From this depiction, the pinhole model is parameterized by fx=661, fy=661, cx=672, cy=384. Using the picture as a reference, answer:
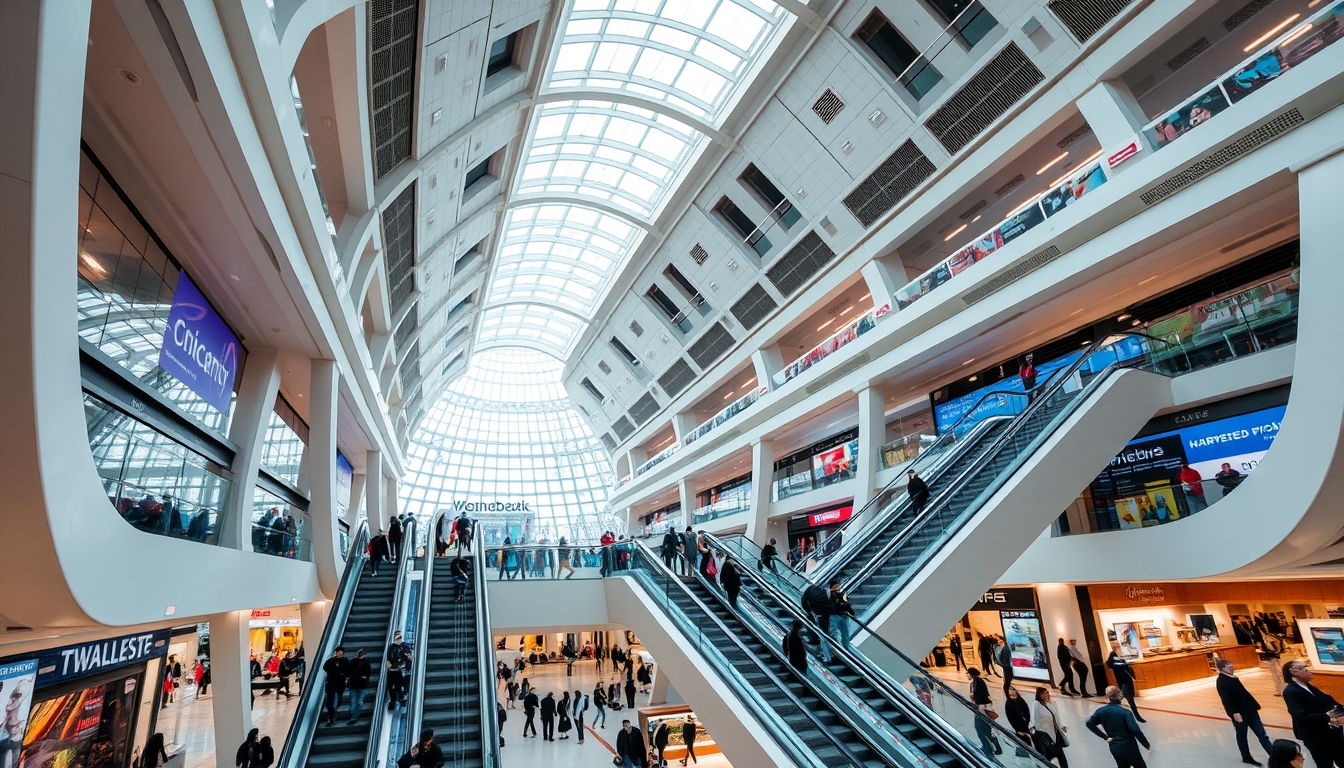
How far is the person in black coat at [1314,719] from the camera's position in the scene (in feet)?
19.0

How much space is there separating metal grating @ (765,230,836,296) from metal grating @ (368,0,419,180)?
37.8 ft

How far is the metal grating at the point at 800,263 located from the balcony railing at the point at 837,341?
2.10 metres

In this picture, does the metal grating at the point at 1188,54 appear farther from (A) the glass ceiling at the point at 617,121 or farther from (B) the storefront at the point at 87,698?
(B) the storefront at the point at 87,698

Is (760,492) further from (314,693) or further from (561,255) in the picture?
(314,693)

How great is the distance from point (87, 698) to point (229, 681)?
1.93 meters

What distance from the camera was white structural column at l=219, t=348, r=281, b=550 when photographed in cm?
1035

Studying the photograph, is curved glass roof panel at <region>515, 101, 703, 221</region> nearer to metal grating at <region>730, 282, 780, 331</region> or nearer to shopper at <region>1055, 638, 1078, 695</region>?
metal grating at <region>730, 282, 780, 331</region>

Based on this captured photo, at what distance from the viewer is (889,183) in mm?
16859

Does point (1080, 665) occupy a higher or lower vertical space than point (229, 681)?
lower

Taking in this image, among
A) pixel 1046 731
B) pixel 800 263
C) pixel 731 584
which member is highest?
pixel 800 263

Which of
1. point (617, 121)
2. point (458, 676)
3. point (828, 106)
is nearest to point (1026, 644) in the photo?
point (458, 676)

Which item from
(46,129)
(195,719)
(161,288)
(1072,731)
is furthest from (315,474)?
(1072,731)

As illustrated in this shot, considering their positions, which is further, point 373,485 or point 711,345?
point 711,345

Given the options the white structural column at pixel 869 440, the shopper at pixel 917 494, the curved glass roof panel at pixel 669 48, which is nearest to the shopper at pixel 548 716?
the white structural column at pixel 869 440
